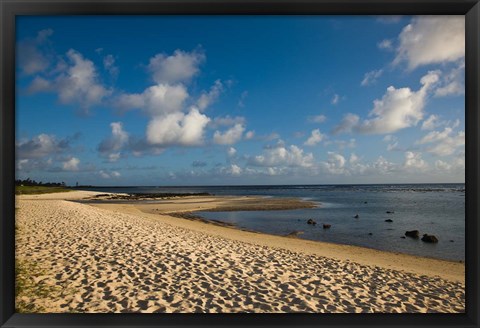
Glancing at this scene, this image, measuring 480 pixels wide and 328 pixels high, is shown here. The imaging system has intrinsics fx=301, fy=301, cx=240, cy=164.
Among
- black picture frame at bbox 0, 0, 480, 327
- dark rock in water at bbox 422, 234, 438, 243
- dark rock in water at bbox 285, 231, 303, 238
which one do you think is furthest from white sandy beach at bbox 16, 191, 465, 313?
dark rock in water at bbox 422, 234, 438, 243

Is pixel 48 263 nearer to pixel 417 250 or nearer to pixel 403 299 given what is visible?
pixel 403 299

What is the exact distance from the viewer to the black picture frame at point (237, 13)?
2891mm

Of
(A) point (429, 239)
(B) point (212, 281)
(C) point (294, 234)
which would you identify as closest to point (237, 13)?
(B) point (212, 281)

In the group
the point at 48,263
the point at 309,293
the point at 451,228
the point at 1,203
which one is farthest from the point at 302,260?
the point at 451,228

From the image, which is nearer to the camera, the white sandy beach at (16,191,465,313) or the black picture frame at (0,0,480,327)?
the black picture frame at (0,0,480,327)

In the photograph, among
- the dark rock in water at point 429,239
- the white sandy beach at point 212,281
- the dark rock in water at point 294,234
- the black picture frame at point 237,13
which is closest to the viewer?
the black picture frame at point 237,13

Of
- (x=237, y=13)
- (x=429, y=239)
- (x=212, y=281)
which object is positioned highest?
(x=237, y=13)

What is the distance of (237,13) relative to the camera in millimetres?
2982

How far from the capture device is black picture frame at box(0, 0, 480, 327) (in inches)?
114

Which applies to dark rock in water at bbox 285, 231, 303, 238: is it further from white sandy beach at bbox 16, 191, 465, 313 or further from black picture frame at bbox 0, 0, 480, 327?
black picture frame at bbox 0, 0, 480, 327

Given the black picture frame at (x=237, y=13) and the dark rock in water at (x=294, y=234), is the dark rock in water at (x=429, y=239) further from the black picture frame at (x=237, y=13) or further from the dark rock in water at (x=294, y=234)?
the black picture frame at (x=237, y=13)

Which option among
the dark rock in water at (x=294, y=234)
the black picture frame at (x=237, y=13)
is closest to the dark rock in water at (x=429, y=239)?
the dark rock in water at (x=294, y=234)

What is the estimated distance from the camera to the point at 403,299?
451 cm

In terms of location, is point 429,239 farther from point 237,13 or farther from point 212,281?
point 237,13
